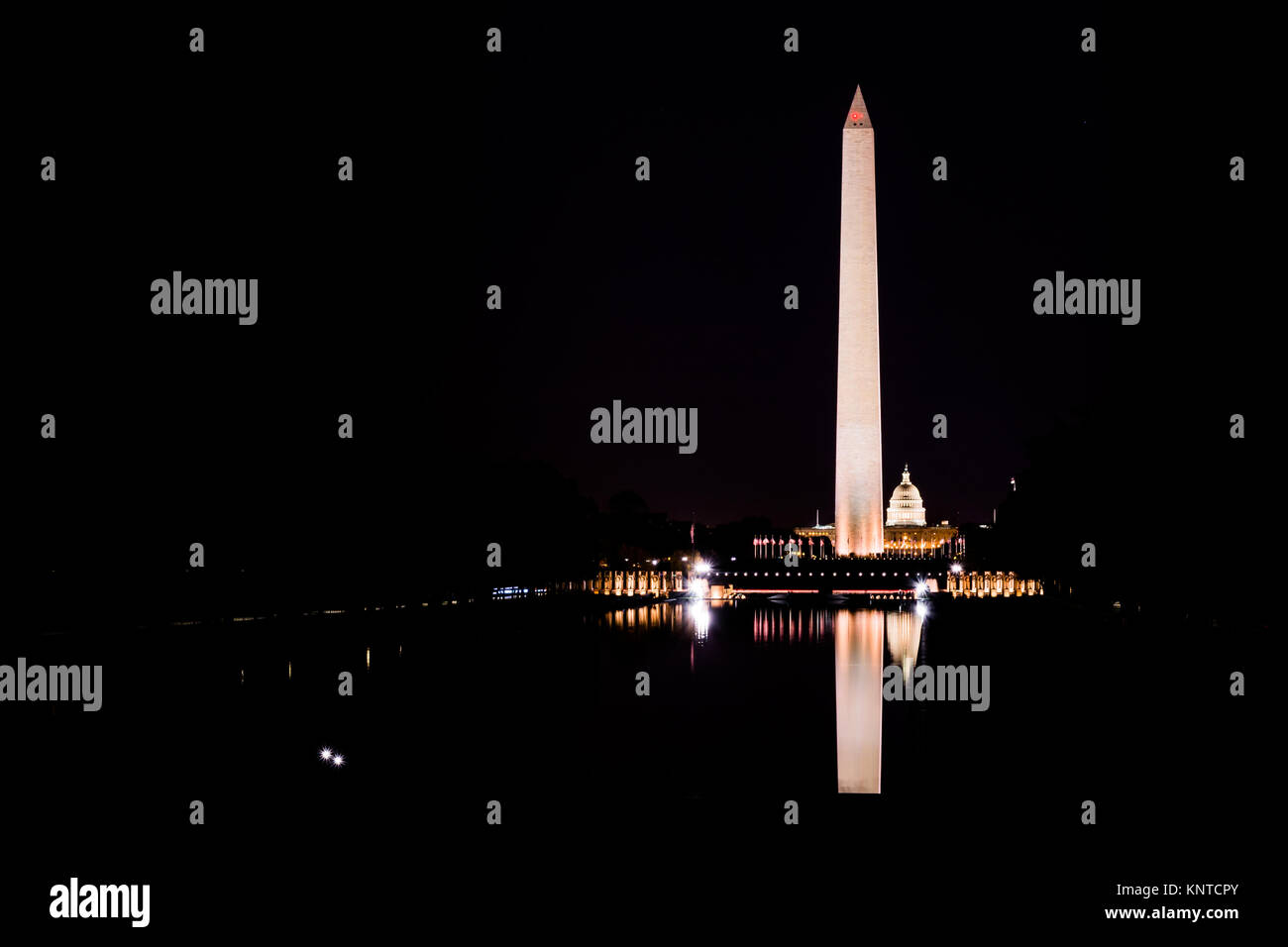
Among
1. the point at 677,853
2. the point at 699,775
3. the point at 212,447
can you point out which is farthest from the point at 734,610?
the point at 677,853

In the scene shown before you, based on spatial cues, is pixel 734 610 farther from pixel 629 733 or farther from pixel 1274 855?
pixel 1274 855

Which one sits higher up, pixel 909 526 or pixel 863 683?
pixel 909 526

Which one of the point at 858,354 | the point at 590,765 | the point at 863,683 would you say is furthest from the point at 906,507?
the point at 590,765

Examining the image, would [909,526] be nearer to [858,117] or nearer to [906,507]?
[906,507]

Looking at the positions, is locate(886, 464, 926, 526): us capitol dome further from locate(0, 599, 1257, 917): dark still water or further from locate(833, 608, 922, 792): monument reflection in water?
locate(0, 599, 1257, 917): dark still water

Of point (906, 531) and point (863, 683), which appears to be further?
point (906, 531)

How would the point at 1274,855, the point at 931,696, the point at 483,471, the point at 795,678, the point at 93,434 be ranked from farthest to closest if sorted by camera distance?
the point at 483,471 < the point at 93,434 < the point at 795,678 < the point at 931,696 < the point at 1274,855
